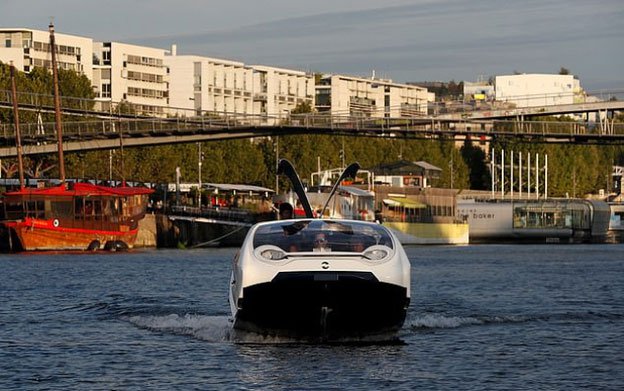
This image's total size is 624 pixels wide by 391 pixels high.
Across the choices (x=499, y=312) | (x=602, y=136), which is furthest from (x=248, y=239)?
(x=602, y=136)

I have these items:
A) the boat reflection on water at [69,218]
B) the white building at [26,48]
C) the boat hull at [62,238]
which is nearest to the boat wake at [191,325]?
the boat hull at [62,238]

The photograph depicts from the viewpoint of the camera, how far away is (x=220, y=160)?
166 meters

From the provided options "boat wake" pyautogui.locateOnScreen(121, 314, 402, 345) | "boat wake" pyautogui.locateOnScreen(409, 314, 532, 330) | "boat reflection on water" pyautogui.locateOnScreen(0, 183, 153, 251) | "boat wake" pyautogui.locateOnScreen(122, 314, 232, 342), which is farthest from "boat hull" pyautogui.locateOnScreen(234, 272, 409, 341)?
"boat reflection on water" pyautogui.locateOnScreen(0, 183, 153, 251)

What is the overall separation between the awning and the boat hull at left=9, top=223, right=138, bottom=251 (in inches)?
2034

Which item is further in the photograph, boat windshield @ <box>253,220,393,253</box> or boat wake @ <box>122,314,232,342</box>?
boat wake @ <box>122,314,232,342</box>

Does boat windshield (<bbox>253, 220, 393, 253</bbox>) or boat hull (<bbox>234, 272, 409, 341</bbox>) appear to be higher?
boat windshield (<bbox>253, 220, 393, 253</bbox>)

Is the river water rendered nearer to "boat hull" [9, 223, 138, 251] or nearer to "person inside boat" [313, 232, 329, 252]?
"person inside boat" [313, 232, 329, 252]

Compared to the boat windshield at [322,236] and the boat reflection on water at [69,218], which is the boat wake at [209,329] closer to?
the boat windshield at [322,236]

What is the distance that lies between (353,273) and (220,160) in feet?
462

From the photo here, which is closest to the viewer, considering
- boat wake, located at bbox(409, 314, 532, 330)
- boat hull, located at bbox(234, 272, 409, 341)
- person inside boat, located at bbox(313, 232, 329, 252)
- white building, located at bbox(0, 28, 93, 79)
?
boat hull, located at bbox(234, 272, 409, 341)

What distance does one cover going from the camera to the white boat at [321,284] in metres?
26.0

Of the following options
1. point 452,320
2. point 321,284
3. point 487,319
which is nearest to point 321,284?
point 321,284

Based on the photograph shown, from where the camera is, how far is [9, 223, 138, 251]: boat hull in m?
92.0

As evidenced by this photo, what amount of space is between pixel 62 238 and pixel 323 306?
69.6 m
